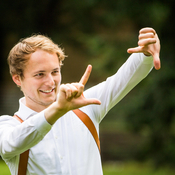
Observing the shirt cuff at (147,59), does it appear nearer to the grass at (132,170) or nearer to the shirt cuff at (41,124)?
the shirt cuff at (41,124)

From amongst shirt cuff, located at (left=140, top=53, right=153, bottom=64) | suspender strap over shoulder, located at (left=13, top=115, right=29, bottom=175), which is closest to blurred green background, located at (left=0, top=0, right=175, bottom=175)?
shirt cuff, located at (left=140, top=53, right=153, bottom=64)

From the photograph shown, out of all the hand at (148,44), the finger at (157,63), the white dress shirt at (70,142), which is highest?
the hand at (148,44)

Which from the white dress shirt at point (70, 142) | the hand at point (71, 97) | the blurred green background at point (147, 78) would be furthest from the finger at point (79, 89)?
the blurred green background at point (147, 78)

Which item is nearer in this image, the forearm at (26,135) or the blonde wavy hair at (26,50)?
the forearm at (26,135)

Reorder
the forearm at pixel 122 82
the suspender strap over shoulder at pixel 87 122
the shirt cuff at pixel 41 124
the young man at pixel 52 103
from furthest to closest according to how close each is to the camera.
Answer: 1. the suspender strap over shoulder at pixel 87 122
2. the forearm at pixel 122 82
3. the young man at pixel 52 103
4. the shirt cuff at pixel 41 124

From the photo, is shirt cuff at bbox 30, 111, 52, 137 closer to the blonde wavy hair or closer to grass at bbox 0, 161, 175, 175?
the blonde wavy hair

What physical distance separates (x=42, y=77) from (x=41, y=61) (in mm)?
112

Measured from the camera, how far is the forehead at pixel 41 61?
2385 mm

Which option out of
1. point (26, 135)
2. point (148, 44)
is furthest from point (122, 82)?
point (26, 135)

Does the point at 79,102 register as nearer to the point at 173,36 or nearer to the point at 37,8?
the point at 173,36

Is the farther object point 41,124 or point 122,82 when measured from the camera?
point 122,82

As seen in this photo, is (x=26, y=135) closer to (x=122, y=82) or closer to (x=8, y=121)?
(x=8, y=121)

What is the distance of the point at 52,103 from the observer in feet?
7.76

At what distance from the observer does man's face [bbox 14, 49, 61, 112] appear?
2.39 meters
